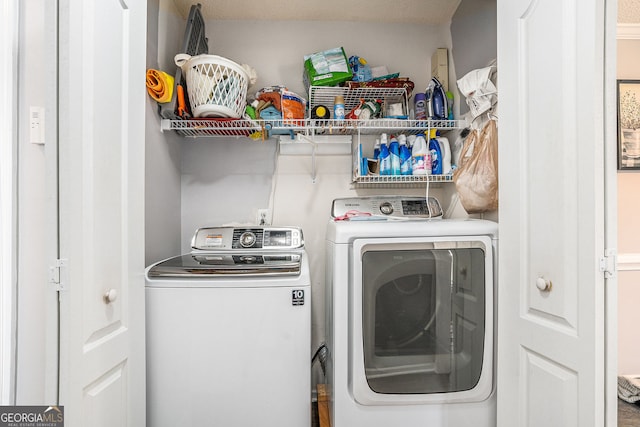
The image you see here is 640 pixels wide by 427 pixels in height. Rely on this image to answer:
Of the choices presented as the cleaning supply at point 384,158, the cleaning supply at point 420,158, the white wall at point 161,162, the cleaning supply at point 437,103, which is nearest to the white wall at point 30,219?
the white wall at point 161,162

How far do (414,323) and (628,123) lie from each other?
1606 mm

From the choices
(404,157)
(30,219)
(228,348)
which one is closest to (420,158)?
(404,157)

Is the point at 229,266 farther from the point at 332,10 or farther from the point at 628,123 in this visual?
the point at 628,123

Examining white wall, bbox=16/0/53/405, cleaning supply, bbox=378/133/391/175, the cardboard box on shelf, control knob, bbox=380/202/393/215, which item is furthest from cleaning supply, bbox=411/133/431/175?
white wall, bbox=16/0/53/405

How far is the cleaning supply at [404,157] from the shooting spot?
1949mm

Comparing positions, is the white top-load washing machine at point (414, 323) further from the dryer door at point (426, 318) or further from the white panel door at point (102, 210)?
the white panel door at point (102, 210)

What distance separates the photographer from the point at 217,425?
1370 mm

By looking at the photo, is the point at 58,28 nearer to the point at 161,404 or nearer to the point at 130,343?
the point at 130,343

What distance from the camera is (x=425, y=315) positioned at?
1471 mm

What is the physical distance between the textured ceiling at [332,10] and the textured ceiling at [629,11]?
32.7 inches

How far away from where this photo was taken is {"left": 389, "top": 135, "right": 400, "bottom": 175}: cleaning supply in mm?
1945

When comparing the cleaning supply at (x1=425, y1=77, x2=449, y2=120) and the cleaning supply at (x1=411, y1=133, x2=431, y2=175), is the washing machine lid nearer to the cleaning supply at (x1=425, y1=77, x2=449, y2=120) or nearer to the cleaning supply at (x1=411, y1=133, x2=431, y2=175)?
the cleaning supply at (x1=411, y1=133, x2=431, y2=175)

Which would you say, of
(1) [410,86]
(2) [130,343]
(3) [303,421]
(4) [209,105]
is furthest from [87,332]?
(1) [410,86]

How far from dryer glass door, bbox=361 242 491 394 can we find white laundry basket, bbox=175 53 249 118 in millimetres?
1104
